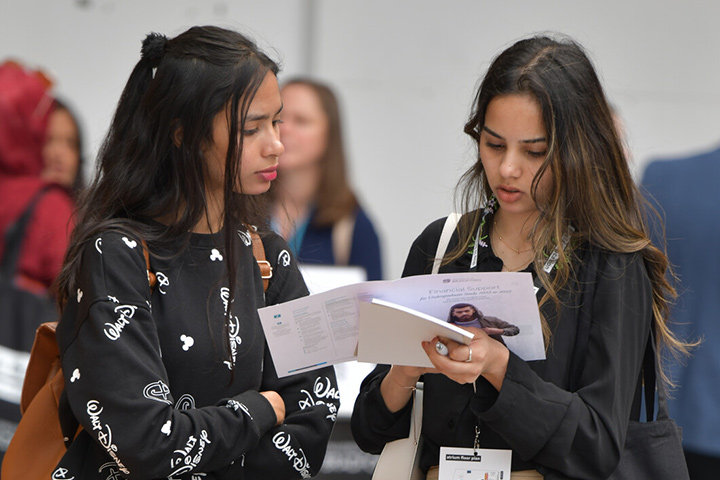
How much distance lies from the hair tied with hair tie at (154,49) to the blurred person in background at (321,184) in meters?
2.21

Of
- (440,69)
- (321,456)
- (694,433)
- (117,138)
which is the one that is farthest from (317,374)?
(440,69)

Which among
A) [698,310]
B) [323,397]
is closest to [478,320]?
[323,397]

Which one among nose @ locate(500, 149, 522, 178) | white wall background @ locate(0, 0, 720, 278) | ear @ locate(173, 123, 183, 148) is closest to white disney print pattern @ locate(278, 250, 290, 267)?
ear @ locate(173, 123, 183, 148)

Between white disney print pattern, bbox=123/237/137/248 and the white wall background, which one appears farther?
the white wall background

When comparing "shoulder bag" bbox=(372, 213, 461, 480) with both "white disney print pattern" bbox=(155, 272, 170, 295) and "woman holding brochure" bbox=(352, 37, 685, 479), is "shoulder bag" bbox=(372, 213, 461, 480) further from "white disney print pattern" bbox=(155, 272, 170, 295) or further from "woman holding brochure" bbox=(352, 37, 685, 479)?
"white disney print pattern" bbox=(155, 272, 170, 295)

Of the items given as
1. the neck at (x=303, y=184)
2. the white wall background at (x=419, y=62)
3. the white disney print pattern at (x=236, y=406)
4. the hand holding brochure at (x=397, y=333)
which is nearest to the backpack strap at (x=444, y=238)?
the hand holding brochure at (x=397, y=333)

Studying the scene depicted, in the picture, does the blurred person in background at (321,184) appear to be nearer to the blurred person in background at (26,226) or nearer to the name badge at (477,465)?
the blurred person in background at (26,226)

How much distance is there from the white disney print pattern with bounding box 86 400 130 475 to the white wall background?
3683 millimetres

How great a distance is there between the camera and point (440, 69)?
223 inches

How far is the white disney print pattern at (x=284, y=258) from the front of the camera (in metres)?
2.41

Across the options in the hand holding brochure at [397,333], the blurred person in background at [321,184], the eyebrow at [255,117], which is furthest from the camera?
the blurred person in background at [321,184]

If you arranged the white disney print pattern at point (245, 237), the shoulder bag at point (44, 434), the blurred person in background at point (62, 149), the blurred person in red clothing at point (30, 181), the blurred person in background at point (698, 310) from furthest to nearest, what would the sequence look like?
the blurred person in background at point (62, 149)
the blurred person in red clothing at point (30, 181)
the blurred person in background at point (698, 310)
the white disney print pattern at point (245, 237)
the shoulder bag at point (44, 434)

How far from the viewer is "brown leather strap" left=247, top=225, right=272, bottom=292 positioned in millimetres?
2346

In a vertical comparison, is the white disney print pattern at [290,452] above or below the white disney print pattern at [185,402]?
below
